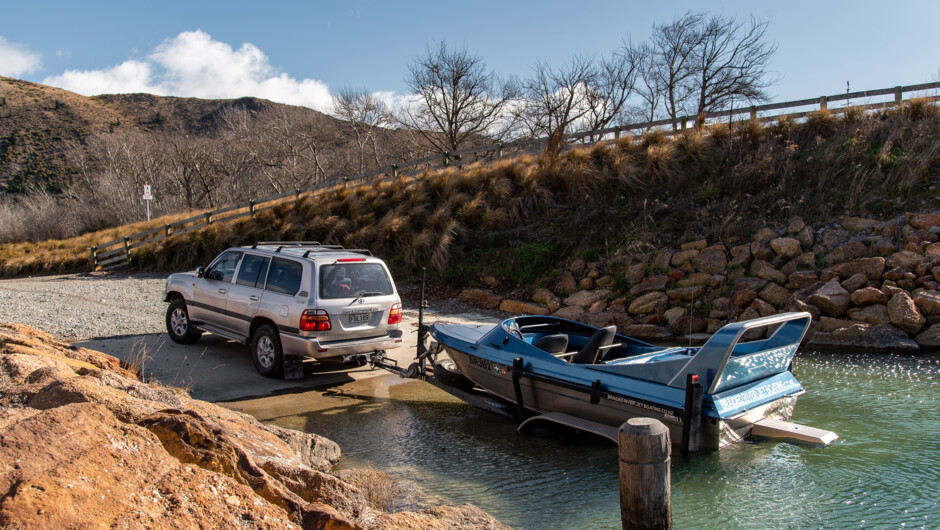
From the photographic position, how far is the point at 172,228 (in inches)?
1050

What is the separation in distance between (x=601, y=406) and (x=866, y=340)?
279 inches

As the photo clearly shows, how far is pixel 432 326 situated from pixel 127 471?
18.1 ft

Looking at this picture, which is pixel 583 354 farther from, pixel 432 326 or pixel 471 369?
pixel 432 326

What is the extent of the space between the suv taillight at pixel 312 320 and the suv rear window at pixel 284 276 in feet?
1.51

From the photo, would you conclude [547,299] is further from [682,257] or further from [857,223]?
[857,223]

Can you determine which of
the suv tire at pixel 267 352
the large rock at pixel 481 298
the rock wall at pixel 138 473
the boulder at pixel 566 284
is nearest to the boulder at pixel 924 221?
the boulder at pixel 566 284

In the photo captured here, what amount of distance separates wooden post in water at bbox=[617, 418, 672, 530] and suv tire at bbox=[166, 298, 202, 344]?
8.39 m

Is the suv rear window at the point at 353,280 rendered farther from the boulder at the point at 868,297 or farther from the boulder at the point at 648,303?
the boulder at the point at 868,297

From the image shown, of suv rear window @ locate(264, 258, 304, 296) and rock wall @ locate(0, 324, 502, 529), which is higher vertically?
suv rear window @ locate(264, 258, 304, 296)

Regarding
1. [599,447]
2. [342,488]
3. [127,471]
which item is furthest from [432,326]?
[127,471]

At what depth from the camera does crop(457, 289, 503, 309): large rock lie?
15122 mm

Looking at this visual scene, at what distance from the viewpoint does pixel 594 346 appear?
732 cm

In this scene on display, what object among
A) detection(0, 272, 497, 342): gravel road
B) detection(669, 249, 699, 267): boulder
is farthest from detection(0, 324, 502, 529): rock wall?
detection(669, 249, 699, 267): boulder

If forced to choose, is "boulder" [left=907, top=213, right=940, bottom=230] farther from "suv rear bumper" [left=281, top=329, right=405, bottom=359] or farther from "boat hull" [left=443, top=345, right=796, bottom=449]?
"suv rear bumper" [left=281, top=329, right=405, bottom=359]
